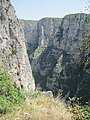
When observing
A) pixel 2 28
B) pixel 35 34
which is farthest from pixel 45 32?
pixel 2 28

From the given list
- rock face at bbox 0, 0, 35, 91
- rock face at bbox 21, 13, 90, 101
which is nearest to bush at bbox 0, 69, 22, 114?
rock face at bbox 0, 0, 35, 91

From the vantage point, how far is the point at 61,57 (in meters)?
104

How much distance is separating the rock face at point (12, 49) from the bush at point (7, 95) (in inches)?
85.6

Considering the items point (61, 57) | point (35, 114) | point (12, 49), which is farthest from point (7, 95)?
point (61, 57)

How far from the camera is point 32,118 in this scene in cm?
820

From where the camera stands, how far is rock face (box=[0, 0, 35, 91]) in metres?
13.9

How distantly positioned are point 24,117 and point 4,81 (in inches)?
93.8

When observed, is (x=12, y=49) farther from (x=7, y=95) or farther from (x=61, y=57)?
(x=61, y=57)

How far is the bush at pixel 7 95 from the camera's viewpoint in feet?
31.3

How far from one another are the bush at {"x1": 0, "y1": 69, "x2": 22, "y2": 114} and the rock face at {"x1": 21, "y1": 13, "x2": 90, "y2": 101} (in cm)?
6773

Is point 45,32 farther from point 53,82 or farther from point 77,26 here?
point 53,82

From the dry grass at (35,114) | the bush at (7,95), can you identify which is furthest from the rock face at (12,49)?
the dry grass at (35,114)

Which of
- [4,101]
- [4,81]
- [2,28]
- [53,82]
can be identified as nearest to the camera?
[4,101]

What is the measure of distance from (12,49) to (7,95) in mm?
4896
